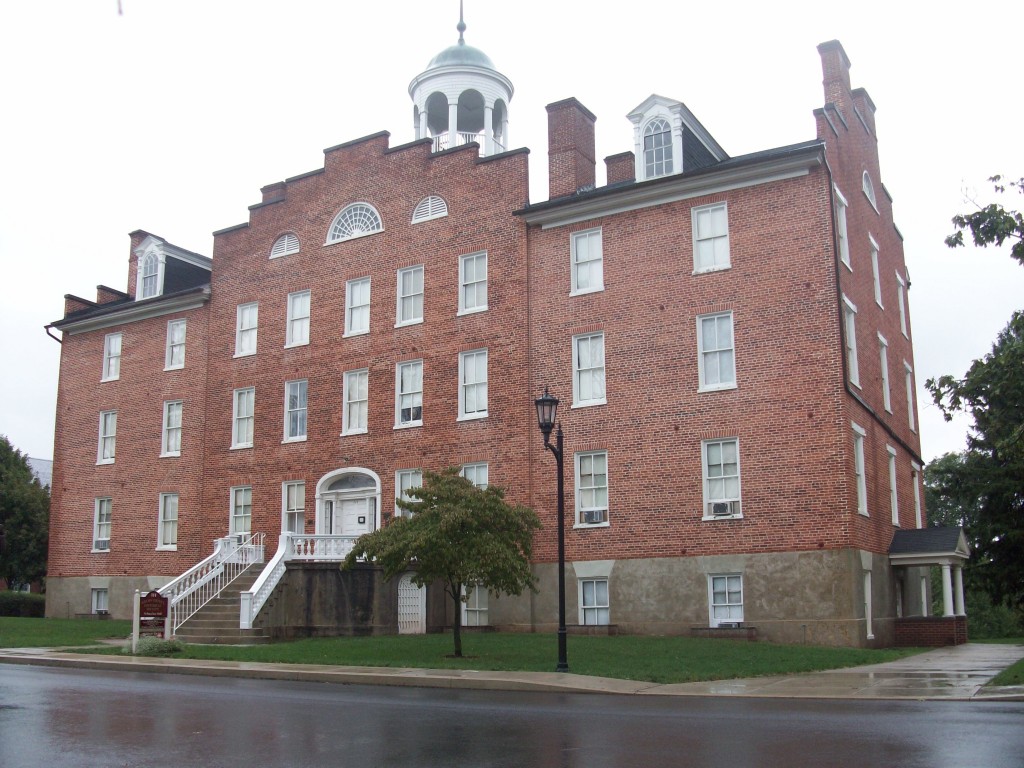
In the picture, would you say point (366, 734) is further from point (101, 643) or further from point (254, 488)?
point (254, 488)

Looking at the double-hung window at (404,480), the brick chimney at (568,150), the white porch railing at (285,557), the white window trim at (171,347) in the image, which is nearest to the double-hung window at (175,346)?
the white window trim at (171,347)

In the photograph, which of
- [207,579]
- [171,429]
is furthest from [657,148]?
[171,429]

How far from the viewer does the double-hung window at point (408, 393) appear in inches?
1231

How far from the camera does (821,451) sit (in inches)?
974

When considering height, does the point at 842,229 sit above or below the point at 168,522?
above

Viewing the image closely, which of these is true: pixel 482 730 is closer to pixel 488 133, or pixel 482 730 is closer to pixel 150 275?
pixel 488 133

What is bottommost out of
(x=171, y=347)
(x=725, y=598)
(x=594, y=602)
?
(x=594, y=602)

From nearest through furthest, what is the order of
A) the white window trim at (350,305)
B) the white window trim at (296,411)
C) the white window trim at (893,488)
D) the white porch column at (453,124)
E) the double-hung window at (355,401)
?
the white window trim at (893,488), the double-hung window at (355,401), the white window trim at (350,305), the white window trim at (296,411), the white porch column at (453,124)

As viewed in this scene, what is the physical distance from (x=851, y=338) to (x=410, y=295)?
12887mm

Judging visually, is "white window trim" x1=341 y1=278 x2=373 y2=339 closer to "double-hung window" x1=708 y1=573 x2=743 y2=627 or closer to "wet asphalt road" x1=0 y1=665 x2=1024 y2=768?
"double-hung window" x1=708 y1=573 x2=743 y2=627

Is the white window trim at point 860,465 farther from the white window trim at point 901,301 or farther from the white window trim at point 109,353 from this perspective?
the white window trim at point 109,353

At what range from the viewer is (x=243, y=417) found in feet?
115

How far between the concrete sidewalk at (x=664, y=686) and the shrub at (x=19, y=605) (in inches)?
860

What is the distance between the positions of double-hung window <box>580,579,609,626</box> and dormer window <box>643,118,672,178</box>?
11177mm
